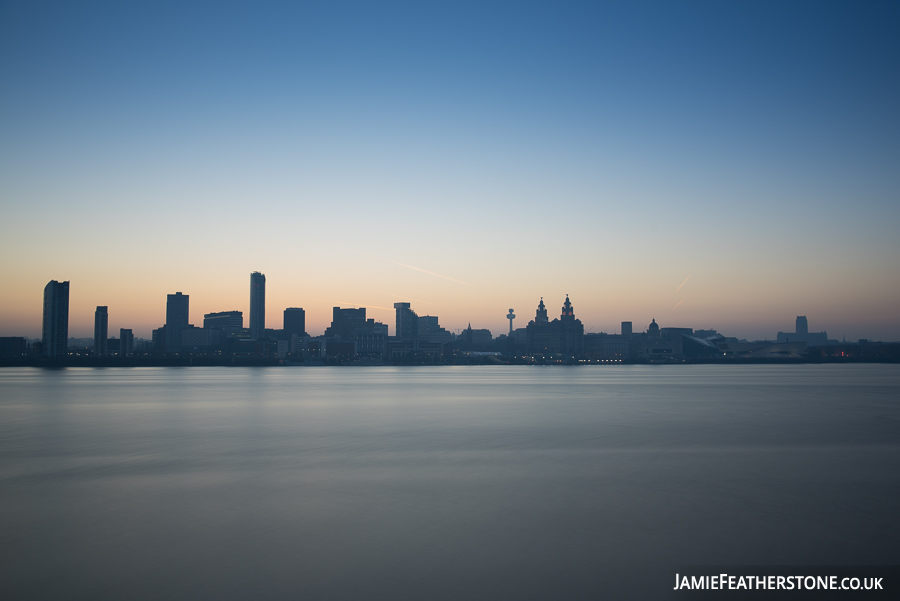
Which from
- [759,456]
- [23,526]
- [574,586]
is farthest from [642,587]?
[759,456]

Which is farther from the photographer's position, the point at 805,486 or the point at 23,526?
the point at 805,486

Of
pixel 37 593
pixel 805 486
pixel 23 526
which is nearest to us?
pixel 37 593

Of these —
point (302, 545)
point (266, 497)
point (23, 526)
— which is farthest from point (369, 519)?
point (23, 526)

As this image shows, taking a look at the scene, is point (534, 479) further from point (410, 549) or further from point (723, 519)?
point (410, 549)

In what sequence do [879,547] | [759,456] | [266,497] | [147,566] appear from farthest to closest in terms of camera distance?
[759,456] < [266,497] < [879,547] < [147,566]

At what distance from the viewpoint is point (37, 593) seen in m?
12.2

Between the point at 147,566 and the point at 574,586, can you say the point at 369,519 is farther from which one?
the point at 574,586

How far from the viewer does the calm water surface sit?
1320 centimetres

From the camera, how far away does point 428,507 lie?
63.8 ft

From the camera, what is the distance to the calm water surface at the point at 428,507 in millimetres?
13195

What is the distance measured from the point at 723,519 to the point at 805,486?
273 inches

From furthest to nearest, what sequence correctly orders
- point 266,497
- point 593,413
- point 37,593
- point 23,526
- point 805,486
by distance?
point 593,413 → point 805,486 → point 266,497 → point 23,526 → point 37,593

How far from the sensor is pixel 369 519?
1797cm

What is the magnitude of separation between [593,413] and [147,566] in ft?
138
